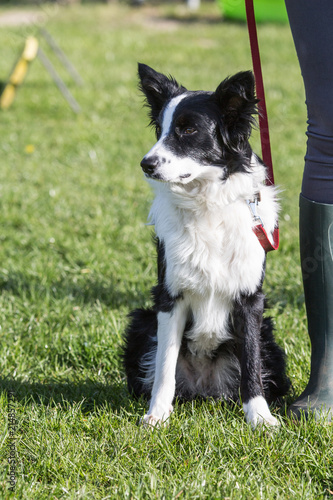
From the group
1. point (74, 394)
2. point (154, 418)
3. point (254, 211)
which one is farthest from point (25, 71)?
point (154, 418)

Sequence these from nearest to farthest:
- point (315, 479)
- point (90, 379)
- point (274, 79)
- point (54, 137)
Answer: point (315, 479)
point (90, 379)
point (54, 137)
point (274, 79)

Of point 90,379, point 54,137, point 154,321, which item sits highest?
point 54,137

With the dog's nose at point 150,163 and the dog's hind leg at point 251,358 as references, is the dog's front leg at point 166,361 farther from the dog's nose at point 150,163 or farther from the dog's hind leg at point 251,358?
the dog's nose at point 150,163

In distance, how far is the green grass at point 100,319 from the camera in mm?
2088

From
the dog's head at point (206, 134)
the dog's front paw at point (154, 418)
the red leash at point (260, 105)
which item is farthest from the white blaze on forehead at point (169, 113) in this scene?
the dog's front paw at point (154, 418)

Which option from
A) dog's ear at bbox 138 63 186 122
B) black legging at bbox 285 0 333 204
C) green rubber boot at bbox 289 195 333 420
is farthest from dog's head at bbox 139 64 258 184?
green rubber boot at bbox 289 195 333 420

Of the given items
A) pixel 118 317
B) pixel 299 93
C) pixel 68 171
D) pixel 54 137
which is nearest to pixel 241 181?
pixel 118 317

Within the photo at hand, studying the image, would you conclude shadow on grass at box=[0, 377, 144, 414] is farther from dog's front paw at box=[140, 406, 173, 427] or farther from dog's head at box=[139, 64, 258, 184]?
dog's head at box=[139, 64, 258, 184]

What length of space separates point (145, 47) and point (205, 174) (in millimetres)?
10568

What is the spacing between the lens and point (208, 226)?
2285mm

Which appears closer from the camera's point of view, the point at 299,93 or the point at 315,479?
the point at 315,479

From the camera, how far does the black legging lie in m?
2.08

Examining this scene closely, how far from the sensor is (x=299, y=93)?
28.9ft

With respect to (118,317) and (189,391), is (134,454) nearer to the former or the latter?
(189,391)
